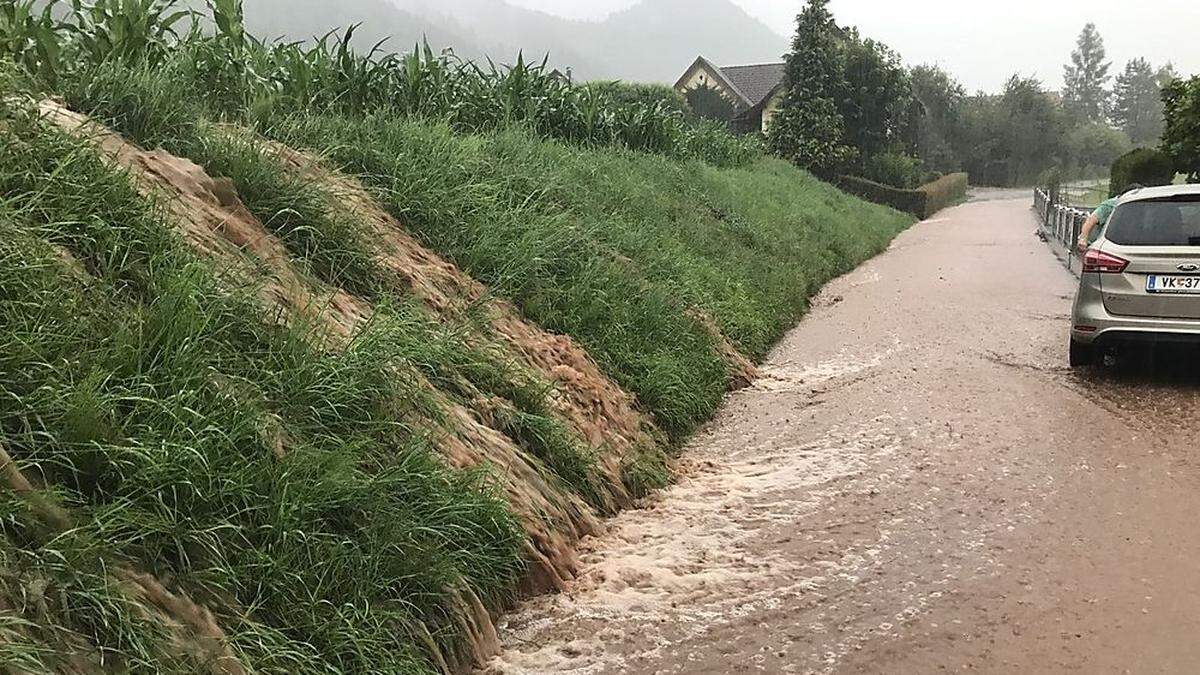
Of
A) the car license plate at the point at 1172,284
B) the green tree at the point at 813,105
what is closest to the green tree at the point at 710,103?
the green tree at the point at 813,105

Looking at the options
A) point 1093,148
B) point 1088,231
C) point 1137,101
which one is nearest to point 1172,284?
point 1088,231

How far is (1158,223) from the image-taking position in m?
7.73

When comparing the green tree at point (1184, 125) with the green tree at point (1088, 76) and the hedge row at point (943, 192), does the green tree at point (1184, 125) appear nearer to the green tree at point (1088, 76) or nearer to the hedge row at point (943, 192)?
the hedge row at point (943, 192)

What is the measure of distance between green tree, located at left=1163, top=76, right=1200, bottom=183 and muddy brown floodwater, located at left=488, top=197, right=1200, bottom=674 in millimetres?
10677

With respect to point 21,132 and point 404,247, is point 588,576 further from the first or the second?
point 21,132

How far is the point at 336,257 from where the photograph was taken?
578 cm

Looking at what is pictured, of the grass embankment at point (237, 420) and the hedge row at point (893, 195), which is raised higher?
the hedge row at point (893, 195)

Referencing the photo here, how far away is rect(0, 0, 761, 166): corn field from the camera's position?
6.84 m

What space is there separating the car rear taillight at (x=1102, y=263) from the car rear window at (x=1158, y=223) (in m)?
0.15

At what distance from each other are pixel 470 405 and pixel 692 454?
2.38 metres

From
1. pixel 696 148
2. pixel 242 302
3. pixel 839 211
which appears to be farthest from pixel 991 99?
pixel 242 302

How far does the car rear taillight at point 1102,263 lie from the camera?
775 cm

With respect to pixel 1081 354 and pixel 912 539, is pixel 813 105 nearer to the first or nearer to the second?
pixel 1081 354

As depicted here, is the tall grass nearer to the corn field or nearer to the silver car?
the corn field
